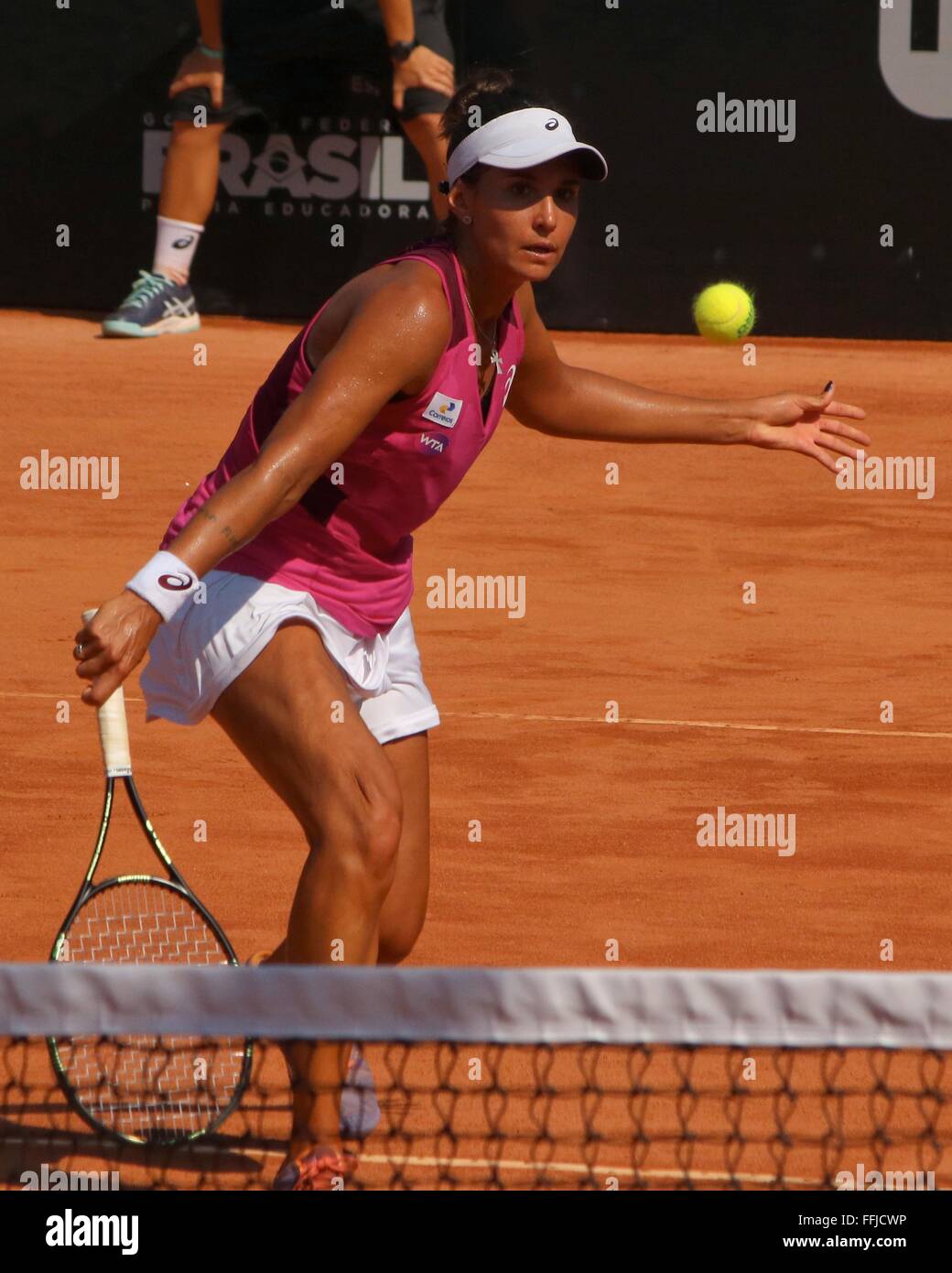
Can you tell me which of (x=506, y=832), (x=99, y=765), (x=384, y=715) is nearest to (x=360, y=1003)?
(x=384, y=715)

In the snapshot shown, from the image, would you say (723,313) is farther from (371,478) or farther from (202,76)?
(371,478)

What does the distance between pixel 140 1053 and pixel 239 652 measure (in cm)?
74

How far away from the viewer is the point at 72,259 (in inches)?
544

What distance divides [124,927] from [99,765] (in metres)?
2.21

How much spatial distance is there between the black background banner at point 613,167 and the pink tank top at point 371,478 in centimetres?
943

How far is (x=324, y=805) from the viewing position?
371cm

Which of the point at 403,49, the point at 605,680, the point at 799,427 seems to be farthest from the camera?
the point at 403,49

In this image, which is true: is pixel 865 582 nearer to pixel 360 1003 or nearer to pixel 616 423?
pixel 616 423

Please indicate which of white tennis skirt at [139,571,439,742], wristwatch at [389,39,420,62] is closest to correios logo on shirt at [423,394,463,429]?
white tennis skirt at [139,571,439,742]

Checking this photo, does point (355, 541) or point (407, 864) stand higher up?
point (355, 541)

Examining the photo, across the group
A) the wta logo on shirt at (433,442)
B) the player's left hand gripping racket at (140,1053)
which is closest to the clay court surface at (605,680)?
the player's left hand gripping racket at (140,1053)

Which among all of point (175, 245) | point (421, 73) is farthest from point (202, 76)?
point (421, 73)

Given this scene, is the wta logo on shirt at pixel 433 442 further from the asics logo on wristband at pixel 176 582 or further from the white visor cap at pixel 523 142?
the asics logo on wristband at pixel 176 582

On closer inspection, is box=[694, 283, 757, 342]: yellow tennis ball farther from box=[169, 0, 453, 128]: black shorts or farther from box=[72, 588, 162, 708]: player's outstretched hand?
box=[72, 588, 162, 708]: player's outstretched hand
